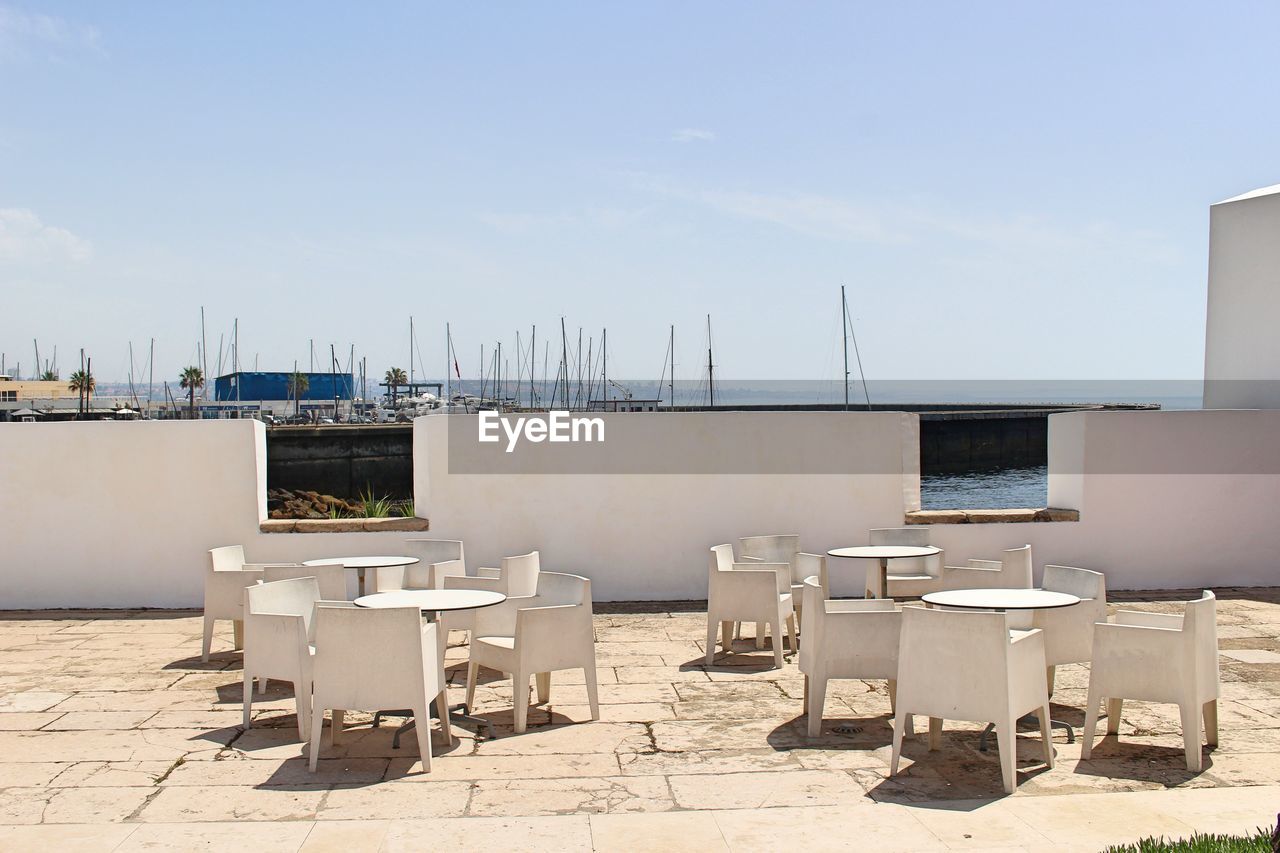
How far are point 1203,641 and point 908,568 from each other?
3.01 m

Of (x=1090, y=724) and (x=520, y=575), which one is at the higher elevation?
(x=520, y=575)

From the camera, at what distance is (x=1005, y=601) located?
4.97m

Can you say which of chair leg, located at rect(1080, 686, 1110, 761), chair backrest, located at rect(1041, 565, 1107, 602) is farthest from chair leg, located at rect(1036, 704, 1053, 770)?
chair backrest, located at rect(1041, 565, 1107, 602)

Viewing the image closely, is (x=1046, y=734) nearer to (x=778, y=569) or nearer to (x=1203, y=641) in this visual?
(x=1203, y=641)

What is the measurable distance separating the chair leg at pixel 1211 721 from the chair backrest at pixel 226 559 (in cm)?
538

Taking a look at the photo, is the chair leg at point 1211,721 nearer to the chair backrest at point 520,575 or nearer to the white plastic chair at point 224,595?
the chair backrest at point 520,575

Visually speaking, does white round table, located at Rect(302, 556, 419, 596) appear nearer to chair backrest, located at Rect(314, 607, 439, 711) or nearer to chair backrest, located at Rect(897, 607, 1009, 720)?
chair backrest, located at Rect(314, 607, 439, 711)

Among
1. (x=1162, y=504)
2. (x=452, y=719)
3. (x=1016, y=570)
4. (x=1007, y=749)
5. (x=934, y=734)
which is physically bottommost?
(x=452, y=719)

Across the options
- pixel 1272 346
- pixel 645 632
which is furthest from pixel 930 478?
pixel 645 632

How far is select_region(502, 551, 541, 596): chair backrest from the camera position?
613 centimetres

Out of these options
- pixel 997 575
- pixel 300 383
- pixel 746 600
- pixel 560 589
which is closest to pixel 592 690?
pixel 560 589

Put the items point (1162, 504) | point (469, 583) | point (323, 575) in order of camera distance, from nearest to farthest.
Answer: point (469, 583), point (323, 575), point (1162, 504)

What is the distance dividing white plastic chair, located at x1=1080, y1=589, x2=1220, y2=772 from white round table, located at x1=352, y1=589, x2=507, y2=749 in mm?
2586

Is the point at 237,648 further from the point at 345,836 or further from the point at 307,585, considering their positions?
the point at 345,836
